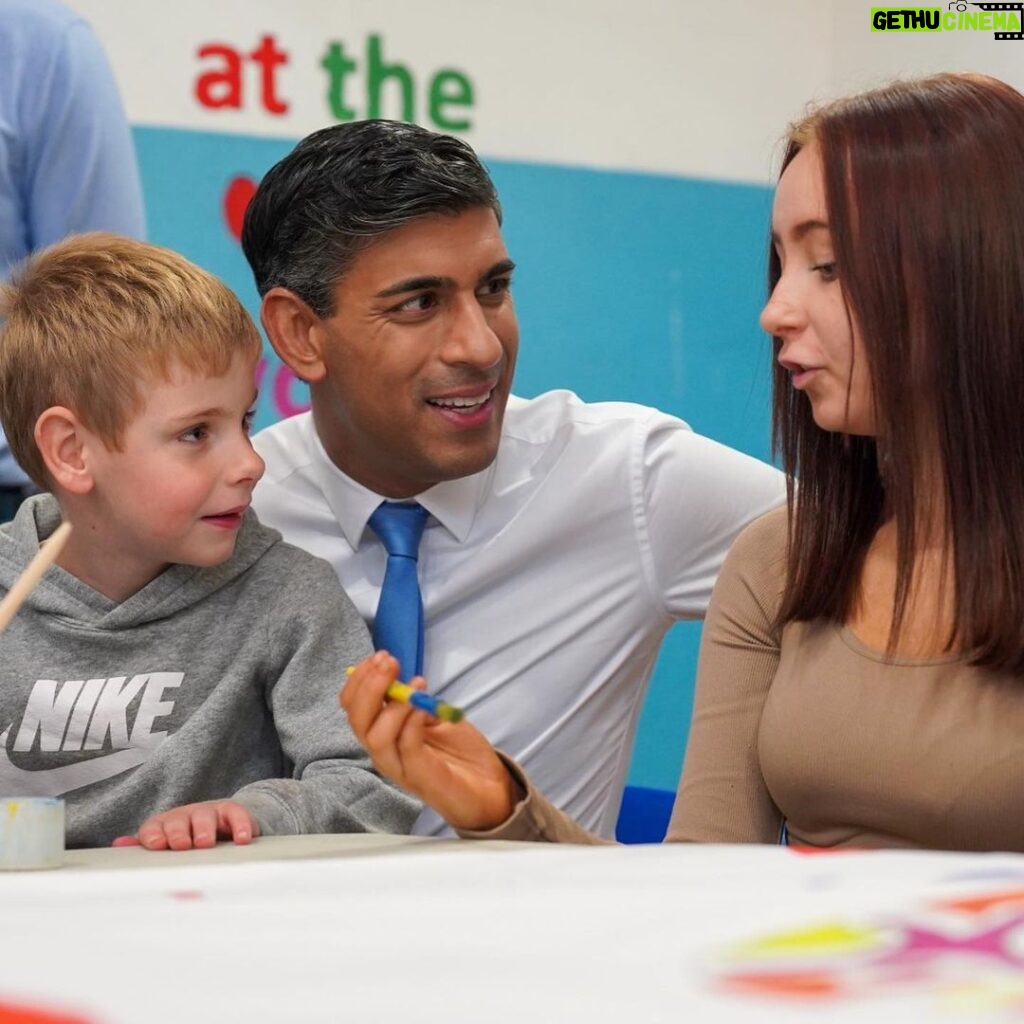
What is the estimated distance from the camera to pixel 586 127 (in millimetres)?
3277

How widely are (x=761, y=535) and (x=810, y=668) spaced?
0.17 meters

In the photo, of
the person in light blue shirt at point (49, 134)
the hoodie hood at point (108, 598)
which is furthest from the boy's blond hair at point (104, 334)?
the person in light blue shirt at point (49, 134)

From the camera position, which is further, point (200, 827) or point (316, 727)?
point (316, 727)

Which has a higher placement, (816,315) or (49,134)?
(49,134)

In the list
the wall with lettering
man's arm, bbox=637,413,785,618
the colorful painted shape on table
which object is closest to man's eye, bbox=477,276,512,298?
man's arm, bbox=637,413,785,618

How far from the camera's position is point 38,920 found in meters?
0.71

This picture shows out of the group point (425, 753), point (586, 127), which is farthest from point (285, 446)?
point (586, 127)

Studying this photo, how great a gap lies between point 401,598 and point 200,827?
49 cm

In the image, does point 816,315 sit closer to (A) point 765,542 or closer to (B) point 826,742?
(A) point 765,542

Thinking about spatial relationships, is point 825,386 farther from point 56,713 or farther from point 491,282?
point 56,713

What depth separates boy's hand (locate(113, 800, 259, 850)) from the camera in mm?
1188

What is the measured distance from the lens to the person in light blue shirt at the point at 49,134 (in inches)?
76.5

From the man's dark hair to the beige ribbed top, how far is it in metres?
0.58

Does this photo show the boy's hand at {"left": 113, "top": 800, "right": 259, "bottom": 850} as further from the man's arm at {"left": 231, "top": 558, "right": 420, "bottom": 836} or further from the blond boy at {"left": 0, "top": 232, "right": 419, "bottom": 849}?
the blond boy at {"left": 0, "top": 232, "right": 419, "bottom": 849}
